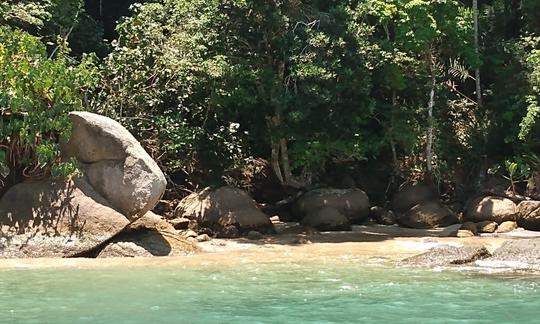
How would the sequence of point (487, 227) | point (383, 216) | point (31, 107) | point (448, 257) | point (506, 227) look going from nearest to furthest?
1. point (448, 257)
2. point (31, 107)
3. point (487, 227)
4. point (506, 227)
5. point (383, 216)

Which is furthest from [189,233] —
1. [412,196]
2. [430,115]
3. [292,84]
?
[430,115]

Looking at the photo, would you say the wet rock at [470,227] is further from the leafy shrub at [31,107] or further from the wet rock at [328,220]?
the leafy shrub at [31,107]

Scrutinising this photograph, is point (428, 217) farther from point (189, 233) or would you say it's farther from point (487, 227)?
point (189, 233)

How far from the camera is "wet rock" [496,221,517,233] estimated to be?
16719mm

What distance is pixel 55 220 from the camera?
41.7 ft

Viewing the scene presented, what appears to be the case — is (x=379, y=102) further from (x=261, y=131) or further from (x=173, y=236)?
(x=173, y=236)

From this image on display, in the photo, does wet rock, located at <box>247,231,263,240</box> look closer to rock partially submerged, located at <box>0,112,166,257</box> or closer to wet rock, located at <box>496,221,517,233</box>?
rock partially submerged, located at <box>0,112,166,257</box>

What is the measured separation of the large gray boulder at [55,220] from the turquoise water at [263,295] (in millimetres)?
1659

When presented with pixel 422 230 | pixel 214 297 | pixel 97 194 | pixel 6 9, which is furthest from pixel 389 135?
pixel 214 297

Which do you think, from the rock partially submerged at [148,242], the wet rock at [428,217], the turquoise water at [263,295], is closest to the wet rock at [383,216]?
the wet rock at [428,217]

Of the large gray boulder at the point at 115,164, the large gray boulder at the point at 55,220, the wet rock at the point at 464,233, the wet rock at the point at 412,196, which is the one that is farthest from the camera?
the wet rock at the point at 412,196

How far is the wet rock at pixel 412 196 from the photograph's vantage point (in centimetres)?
1884

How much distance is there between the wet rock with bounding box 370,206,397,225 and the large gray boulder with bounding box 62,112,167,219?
707cm

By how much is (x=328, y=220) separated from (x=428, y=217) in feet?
9.02
